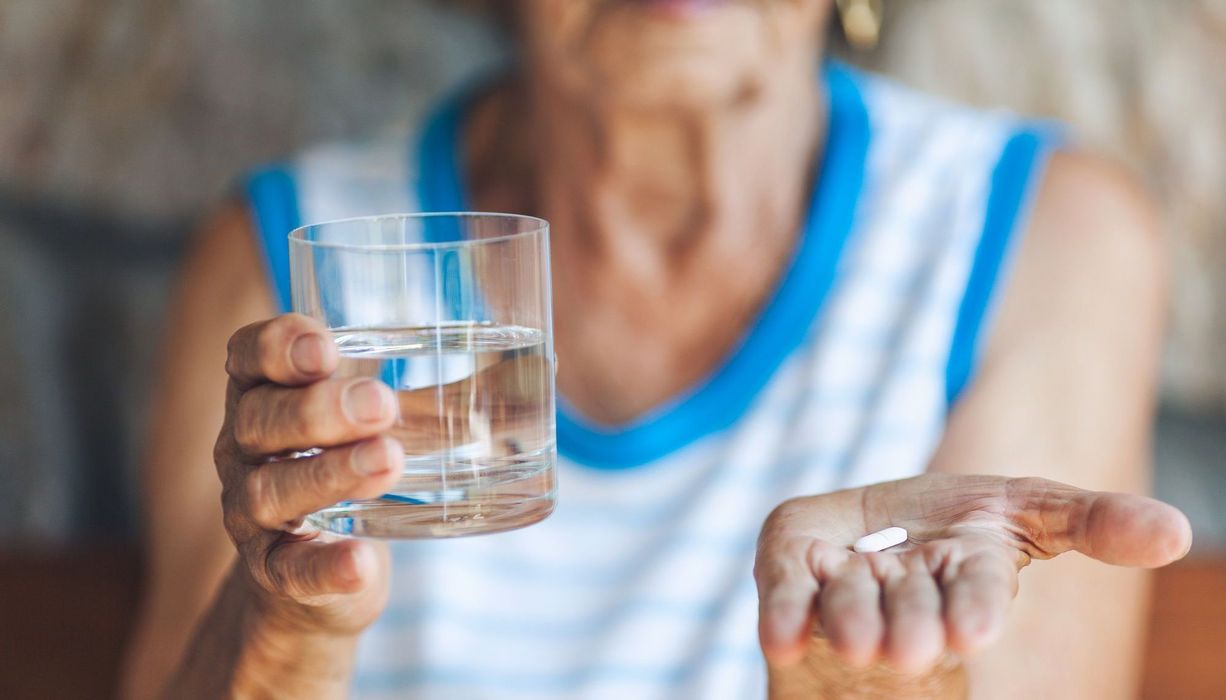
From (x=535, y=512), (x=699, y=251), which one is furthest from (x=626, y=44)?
(x=535, y=512)

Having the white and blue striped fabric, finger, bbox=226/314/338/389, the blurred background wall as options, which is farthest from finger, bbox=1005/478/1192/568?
the blurred background wall

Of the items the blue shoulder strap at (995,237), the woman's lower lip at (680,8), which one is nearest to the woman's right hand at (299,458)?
the woman's lower lip at (680,8)

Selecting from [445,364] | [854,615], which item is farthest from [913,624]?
[445,364]

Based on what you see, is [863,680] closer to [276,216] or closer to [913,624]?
[913,624]

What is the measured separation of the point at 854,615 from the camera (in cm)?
57

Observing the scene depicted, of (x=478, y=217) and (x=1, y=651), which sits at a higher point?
(x=478, y=217)

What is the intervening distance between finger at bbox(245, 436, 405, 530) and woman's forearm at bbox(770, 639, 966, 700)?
9.5 inches

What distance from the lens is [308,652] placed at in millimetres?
825

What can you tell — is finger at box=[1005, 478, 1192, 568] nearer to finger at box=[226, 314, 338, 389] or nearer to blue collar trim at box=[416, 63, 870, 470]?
finger at box=[226, 314, 338, 389]

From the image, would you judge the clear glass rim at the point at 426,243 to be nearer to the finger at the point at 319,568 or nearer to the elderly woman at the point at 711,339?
the finger at the point at 319,568

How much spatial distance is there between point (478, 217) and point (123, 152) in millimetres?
1176

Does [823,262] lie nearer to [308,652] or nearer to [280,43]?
[308,652]

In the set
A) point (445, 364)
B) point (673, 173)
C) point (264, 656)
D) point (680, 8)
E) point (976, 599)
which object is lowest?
point (264, 656)

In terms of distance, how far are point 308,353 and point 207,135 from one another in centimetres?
121
